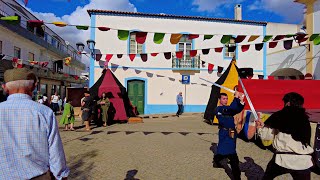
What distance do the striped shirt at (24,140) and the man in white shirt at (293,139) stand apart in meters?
2.40

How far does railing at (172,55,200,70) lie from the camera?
18.8m

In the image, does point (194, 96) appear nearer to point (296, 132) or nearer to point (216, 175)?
point (216, 175)

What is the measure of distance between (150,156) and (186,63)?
1299 cm

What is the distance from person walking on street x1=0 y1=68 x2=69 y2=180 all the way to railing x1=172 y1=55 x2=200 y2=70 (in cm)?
1676

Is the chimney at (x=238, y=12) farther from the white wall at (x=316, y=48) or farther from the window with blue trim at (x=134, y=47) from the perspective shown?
the window with blue trim at (x=134, y=47)

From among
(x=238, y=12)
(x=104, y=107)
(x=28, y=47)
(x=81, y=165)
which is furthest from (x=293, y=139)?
(x=28, y=47)

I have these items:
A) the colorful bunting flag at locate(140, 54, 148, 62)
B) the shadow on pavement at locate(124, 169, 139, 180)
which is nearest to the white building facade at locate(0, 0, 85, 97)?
the colorful bunting flag at locate(140, 54, 148, 62)

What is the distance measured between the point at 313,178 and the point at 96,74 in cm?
1455

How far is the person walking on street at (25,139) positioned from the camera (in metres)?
2.06

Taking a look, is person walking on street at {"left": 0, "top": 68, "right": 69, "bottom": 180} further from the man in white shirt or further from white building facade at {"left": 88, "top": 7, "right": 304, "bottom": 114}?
white building facade at {"left": 88, "top": 7, "right": 304, "bottom": 114}

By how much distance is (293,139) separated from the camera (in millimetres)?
3111

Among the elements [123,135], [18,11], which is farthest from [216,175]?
[18,11]

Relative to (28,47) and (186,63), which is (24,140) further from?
(28,47)

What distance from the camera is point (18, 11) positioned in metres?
24.4
